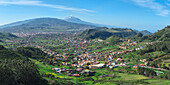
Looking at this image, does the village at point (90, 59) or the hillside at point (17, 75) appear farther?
the village at point (90, 59)

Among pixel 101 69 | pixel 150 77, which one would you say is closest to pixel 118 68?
pixel 101 69

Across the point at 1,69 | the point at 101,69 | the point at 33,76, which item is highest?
the point at 1,69

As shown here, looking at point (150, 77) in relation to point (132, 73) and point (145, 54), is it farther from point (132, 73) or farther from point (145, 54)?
point (145, 54)

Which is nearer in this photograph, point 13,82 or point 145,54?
point 13,82

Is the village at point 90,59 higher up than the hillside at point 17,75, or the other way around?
the hillside at point 17,75

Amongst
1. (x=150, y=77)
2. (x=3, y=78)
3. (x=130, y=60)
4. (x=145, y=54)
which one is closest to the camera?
(x=3, y=78)

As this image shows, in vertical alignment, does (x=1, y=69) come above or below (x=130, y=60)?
above

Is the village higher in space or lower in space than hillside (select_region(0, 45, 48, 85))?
lower

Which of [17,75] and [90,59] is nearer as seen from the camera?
[17,75]

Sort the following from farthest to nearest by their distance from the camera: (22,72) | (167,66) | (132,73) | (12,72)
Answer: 1. (167,66)
2. (132,73)
3. (22,72)
4. (12,72)

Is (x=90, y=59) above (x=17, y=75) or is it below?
below

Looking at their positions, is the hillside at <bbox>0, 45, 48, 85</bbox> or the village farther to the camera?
the village
